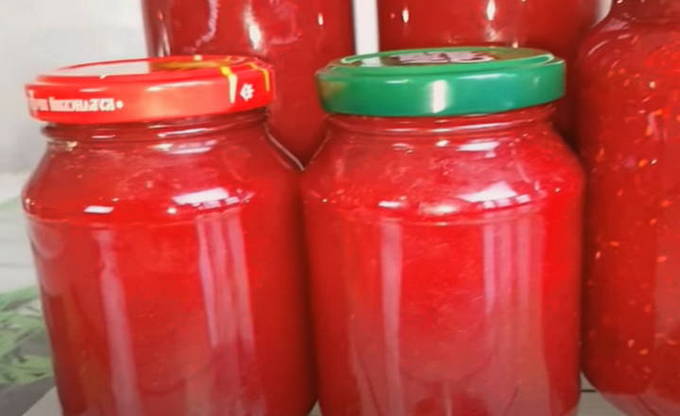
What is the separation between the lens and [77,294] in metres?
0.60

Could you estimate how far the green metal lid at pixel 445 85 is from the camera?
21.0 inches

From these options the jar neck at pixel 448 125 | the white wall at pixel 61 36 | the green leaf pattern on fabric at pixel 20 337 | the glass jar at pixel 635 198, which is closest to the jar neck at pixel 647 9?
the glass jar at pixel 635 198

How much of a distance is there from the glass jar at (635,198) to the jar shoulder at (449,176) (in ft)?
0.17

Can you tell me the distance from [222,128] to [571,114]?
0.91 ft

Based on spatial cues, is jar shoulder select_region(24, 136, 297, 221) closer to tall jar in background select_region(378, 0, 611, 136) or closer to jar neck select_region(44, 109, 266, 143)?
jar neck select_region(44, 109, 266, 143)

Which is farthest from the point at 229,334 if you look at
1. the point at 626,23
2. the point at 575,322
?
the point at 626,23

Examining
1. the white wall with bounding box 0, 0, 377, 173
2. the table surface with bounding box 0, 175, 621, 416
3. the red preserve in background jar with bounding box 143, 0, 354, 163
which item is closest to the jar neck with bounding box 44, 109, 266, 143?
the red preserve in background jar with bounding box 143, 0, 354, 163

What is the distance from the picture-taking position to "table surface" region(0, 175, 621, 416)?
72 cm

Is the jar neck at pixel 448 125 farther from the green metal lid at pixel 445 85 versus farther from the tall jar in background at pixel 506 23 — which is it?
the tall jar in background at pixel 506 23

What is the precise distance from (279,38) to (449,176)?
218 mm

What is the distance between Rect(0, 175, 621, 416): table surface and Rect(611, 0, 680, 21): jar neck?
31cm

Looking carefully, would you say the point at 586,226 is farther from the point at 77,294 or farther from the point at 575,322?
the point at 77,294

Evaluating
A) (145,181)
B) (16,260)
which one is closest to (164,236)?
(145,181)

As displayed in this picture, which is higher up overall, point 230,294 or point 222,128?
point 222,128
